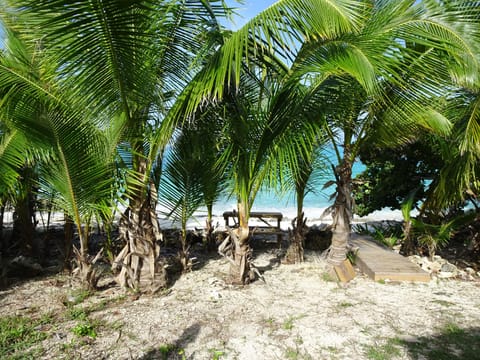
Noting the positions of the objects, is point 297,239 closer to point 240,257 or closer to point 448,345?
point 240,257

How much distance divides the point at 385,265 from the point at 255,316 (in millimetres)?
2182

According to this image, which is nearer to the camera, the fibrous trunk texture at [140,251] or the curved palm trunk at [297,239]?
the fibrous trunk texture at [140,251]

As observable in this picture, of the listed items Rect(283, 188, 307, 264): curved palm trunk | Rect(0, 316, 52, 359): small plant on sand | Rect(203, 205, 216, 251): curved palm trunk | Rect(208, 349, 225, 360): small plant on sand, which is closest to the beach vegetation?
Rect(283, 188, 307, 264): curved palm trunk

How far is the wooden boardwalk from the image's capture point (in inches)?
170

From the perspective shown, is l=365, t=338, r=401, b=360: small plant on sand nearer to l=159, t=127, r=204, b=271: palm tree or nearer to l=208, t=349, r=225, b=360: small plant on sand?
l=208, t=349, r=225, b=360: small plant on sand

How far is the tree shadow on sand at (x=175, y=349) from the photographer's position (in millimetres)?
2650

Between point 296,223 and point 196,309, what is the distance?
2.08 metres

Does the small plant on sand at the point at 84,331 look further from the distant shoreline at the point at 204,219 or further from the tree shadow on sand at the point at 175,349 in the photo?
the distant shoreline at the point at 204,219

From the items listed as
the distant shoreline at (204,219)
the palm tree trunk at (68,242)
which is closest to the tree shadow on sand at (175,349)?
the distant shoreline at (204,219)

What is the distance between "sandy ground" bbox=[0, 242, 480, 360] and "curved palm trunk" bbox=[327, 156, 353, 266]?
305mm

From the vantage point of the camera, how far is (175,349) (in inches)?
109

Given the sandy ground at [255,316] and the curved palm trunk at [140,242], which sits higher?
the curved palm trunk at [140,242]

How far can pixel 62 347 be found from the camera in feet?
9.07

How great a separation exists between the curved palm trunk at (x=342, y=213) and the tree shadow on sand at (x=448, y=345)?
A: 1.59m
